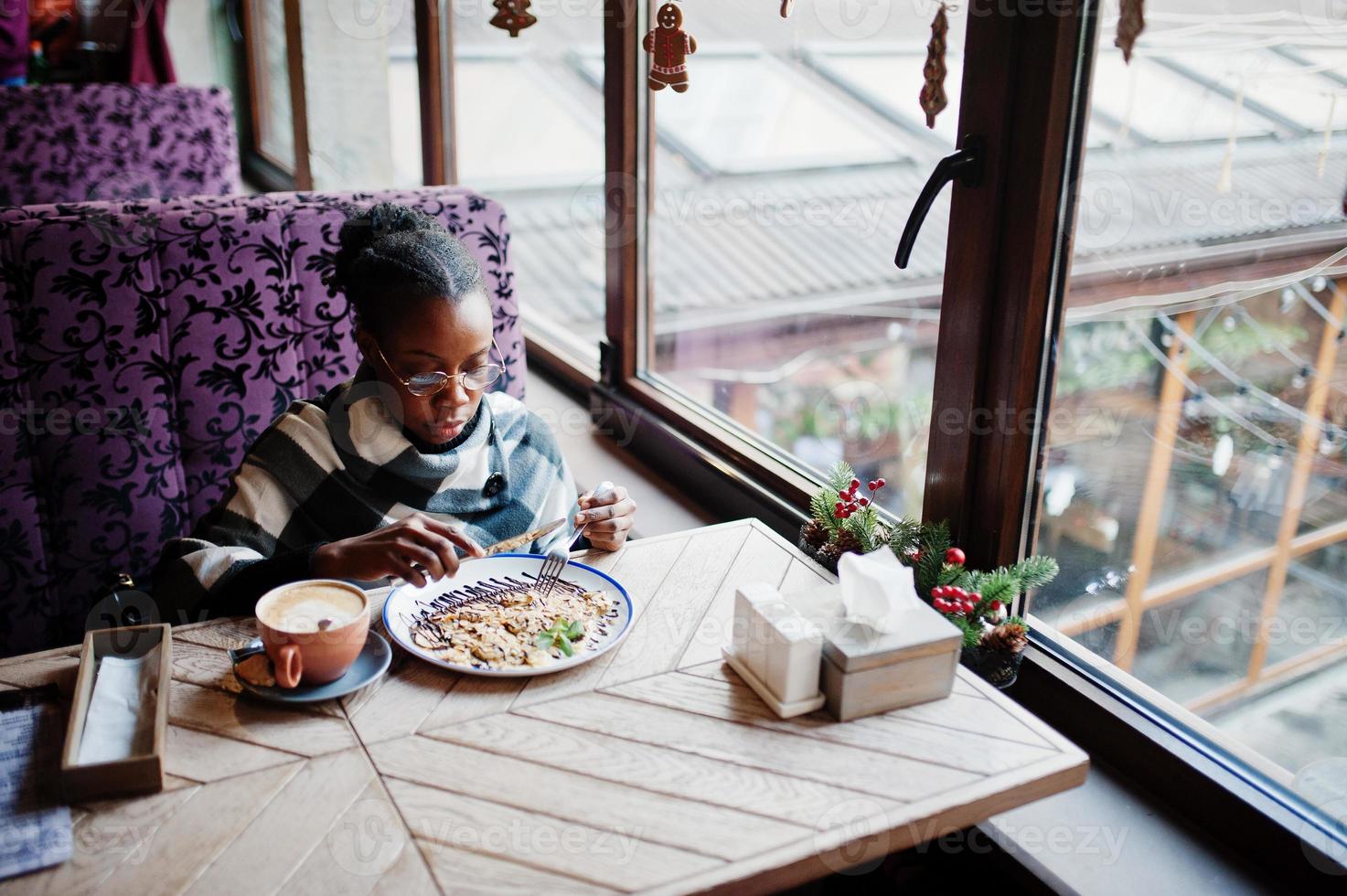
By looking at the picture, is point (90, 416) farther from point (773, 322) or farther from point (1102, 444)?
point (773, 322)

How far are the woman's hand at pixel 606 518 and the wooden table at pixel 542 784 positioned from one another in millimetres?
247

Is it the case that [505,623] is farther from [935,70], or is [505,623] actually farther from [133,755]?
[935,70]

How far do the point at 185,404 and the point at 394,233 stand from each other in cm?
52

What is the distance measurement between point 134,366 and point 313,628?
2.63 ft

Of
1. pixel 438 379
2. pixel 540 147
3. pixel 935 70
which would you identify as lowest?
pixel 438 379

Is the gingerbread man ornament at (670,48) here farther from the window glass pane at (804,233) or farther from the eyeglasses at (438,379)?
the eyeglasses at (438,379)

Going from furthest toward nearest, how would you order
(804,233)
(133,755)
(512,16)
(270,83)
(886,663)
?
(270,83) < (804,233) < (512,16) < (886,663) < (133,755)

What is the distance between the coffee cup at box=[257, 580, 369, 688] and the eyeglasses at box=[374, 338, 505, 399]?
296 millimetres

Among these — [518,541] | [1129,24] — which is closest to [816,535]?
[518,541]

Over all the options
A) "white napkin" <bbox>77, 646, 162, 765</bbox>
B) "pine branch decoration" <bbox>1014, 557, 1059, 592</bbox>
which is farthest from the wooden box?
"pine branch decoration" <bbox>1014, 557, 1059, 592</bbox>

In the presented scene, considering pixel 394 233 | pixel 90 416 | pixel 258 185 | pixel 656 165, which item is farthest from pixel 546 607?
pixel 258 185

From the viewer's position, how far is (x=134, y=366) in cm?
160

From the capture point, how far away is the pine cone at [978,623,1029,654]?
3.77 feet

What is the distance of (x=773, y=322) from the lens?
122 inches
